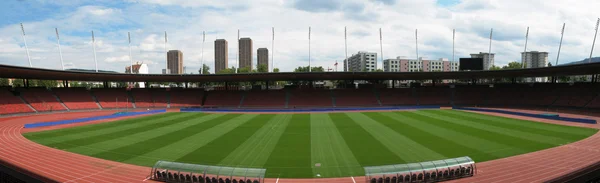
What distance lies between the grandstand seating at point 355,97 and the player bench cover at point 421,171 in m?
40.6

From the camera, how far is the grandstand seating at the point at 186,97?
56.1m

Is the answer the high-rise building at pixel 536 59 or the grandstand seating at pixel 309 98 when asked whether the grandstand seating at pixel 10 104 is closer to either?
the grandstand seating at pixel 309 98

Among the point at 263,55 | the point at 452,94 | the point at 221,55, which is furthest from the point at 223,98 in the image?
the point at 263,55

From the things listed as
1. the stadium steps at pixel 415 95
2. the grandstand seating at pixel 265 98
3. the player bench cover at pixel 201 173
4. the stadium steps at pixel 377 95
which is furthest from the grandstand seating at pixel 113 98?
the stadium steps at pixel 415 95

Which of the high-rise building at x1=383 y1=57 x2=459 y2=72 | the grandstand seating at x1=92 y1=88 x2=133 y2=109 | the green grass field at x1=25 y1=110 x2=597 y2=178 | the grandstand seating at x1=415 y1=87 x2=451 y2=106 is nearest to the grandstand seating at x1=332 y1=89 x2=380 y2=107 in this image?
the grandstand seating at x1=415 y1=87 x2=451 y2=106

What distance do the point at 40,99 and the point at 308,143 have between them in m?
51.0

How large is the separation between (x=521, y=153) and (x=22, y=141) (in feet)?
119

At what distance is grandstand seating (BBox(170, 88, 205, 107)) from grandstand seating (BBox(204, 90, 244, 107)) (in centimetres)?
169

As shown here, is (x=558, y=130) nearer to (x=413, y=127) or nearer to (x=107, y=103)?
(x=413, y=127)

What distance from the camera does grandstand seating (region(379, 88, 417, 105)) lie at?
5569 cm

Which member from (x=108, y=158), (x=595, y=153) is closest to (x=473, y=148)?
(x=595, y=153)

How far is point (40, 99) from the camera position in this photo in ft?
157

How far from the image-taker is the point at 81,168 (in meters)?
15.8

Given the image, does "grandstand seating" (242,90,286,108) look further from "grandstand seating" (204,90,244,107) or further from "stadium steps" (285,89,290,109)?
"grandstand seating" (204,90,244,107)
